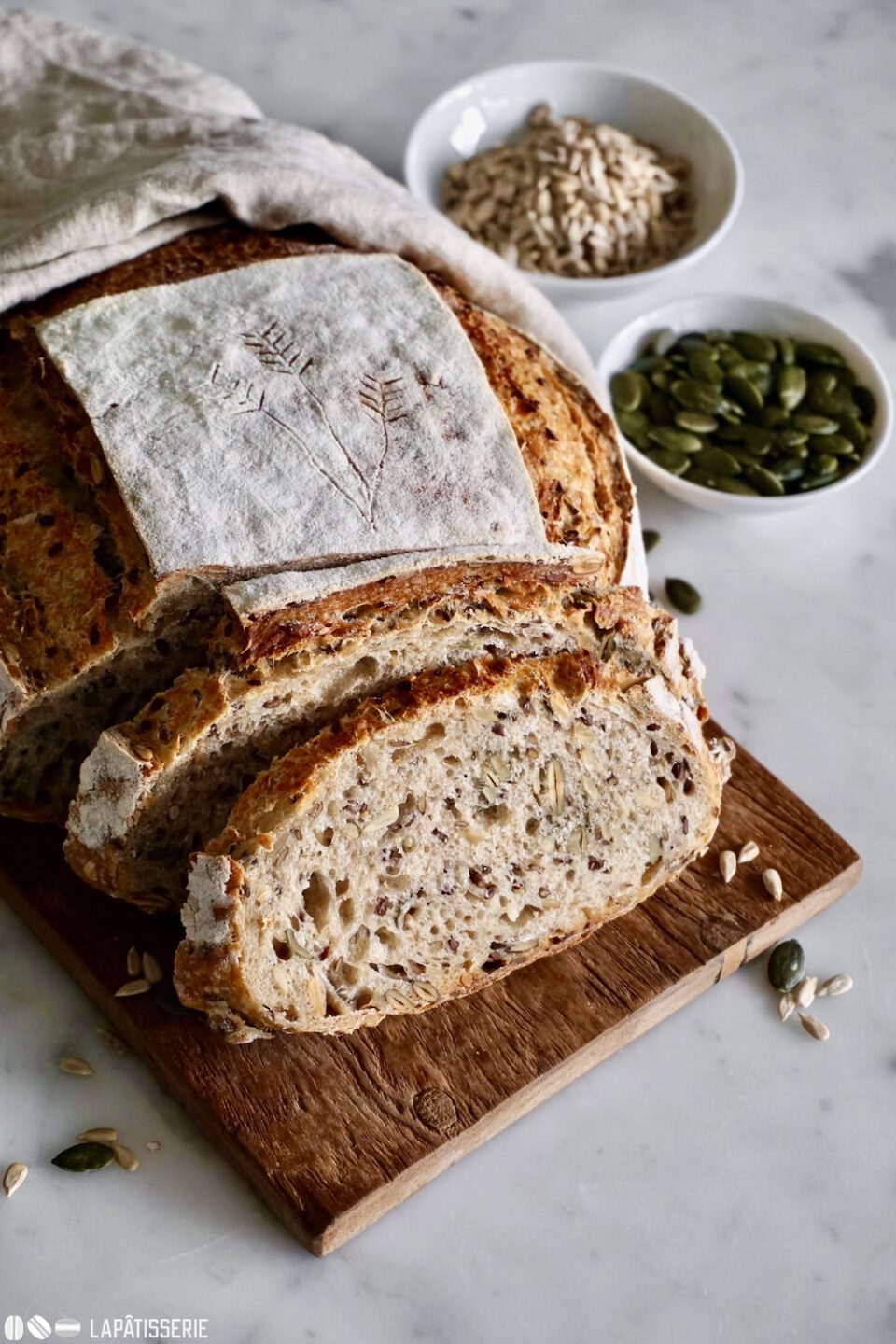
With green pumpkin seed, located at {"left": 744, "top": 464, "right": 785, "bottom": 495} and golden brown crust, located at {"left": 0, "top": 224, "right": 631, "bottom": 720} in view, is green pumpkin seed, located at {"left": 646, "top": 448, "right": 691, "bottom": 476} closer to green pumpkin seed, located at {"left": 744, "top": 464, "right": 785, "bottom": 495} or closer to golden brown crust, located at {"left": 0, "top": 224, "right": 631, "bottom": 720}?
green pumpkin seed, located at {"left": 744, "top": 464, "right": 785, "bottom": 495}

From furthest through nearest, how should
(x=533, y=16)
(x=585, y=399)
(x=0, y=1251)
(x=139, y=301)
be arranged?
(x=533, y=16) < (x=585, y=399) < (x=139, y=301) < (x=0, y=1251)

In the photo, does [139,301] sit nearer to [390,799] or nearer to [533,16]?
[390,799]

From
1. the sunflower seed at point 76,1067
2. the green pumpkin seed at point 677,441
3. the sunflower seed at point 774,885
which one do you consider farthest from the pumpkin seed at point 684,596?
the sunflower seed at point 76,1067

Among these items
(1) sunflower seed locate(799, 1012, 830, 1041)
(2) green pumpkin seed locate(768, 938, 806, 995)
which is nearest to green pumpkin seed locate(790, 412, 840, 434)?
(2) green pumpkin seed locate(768, 938, 806, 995)

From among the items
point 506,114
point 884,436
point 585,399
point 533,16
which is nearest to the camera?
point 585,399

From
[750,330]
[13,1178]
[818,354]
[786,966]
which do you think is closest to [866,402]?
[818,354]

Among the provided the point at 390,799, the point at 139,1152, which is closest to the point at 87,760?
the point at 390,799

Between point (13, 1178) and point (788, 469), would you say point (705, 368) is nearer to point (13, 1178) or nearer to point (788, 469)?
point (788, 469)
